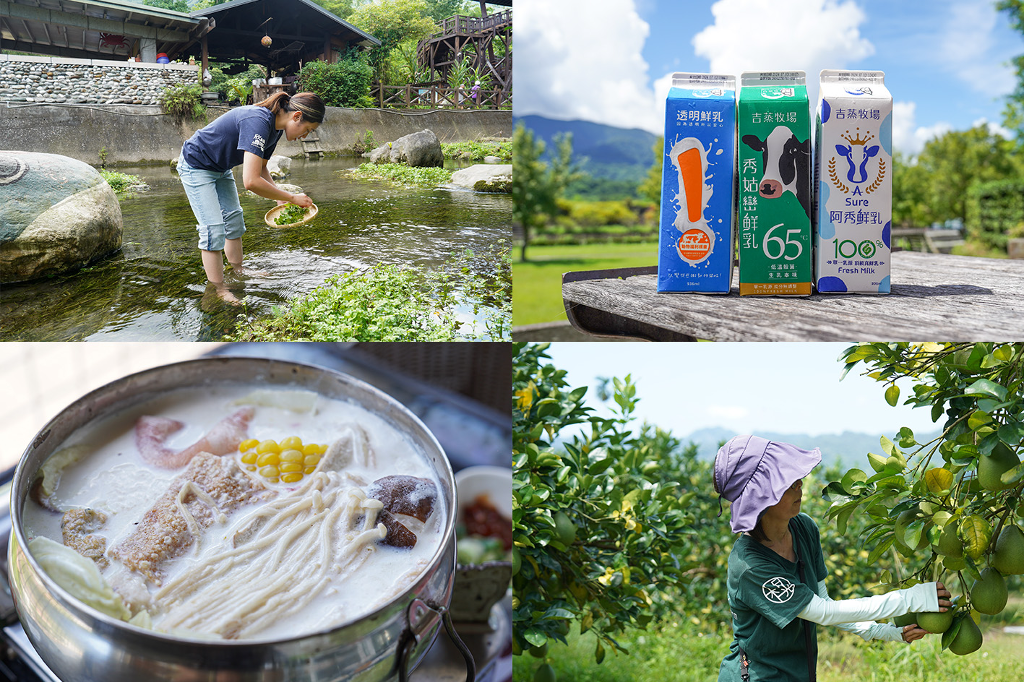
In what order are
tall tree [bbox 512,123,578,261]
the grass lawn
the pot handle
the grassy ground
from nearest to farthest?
the pot handle → the grassy ground → tall tree [bbox 512,123,578,261] → the grass lawn

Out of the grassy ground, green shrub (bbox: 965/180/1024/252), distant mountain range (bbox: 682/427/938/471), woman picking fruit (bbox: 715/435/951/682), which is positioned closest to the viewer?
woman picking fruit (bbox: 715/435/951/682)

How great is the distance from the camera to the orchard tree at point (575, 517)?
4.99ft

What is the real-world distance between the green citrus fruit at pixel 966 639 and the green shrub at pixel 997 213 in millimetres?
8936

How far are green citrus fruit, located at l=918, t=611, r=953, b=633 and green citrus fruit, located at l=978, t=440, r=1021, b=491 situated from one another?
0.82 ft

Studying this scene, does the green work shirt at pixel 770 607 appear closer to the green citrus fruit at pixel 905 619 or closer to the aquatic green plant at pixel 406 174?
the green citrus fruit at pixel 905 619

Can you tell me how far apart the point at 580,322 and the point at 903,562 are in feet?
6.93

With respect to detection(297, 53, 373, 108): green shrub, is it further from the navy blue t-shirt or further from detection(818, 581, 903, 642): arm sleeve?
detection(818, 581, 903, 642): arm sleeve

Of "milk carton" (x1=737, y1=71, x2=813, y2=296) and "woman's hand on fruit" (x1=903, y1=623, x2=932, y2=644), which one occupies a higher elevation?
"milk carton" (x1=737, y1=71, x2=813, y2=296)

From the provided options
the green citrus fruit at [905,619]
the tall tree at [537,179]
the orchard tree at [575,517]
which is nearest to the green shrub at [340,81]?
the orchard tree at [575,517]

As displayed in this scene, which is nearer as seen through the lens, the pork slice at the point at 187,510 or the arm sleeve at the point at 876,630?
the pork slice at the point at 187,510

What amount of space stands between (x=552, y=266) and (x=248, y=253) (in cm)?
880

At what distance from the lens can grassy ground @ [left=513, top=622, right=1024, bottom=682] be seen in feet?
6.46

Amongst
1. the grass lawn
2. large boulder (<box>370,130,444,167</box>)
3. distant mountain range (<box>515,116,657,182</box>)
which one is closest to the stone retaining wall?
large boulder (<box>370,130,444,167</box>)

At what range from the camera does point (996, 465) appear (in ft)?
3.08
